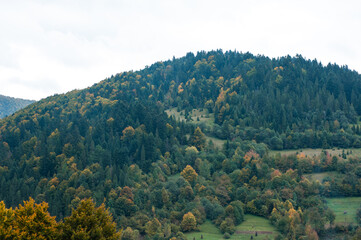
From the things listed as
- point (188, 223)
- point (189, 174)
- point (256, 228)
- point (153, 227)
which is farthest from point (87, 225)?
point (189, 174)

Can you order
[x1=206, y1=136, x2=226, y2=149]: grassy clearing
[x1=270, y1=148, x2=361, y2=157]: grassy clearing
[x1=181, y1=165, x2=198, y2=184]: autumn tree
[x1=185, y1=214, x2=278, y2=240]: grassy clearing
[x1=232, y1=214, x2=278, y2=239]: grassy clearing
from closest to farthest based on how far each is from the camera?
[x1=232, y1=214, x2=278, y2=239]: grassy clearing → [x1=185, y1=214, x2=278, y2=240]: grassy clearing → [x1=181, y1=165, x2=198, y2=184]: autumn tree → [x1=270, y1=148, x2=361, y2=157]: grassy clearing → [x1=206, y1=136, x2=226, y2=149]: grassy clearing

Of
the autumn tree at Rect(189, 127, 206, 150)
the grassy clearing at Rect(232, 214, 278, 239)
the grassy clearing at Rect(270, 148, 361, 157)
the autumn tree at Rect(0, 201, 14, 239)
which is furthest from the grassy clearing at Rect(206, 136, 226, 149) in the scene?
the autumn tree at Rect(0, 201, 14, 239)

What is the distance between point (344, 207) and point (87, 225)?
3441 inches

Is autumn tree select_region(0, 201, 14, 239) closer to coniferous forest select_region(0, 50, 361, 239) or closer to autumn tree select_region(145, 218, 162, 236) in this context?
coniferous forest select_region(0, 50, 361, 239)

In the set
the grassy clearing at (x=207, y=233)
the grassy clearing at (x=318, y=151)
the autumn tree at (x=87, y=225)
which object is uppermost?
the grassy clearing at (x=318, y=151)

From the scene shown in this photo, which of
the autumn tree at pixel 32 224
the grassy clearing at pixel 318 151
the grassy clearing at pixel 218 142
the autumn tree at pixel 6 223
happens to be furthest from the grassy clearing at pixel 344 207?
the autumn tree at pixel 6 223

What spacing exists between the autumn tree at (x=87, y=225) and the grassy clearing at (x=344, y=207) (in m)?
74.8

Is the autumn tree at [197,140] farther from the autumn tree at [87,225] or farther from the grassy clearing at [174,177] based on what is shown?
the autumn tree at [87,225]

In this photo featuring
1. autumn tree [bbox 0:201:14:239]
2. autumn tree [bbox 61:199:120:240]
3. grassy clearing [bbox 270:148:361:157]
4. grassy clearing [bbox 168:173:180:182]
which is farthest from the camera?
grassy clearing [bbox 270:148:361:157]

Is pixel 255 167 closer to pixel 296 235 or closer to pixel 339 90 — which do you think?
pixel 296 235

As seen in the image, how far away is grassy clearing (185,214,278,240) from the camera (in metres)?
86.9

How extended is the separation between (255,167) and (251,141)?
3312 centimetres

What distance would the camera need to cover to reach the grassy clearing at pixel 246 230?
86938 mm

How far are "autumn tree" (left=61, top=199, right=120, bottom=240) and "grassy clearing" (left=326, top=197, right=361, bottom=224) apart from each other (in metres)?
74.8
